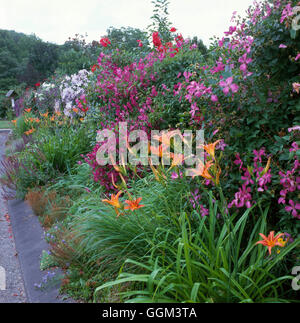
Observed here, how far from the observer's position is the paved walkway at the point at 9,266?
9.39 ft

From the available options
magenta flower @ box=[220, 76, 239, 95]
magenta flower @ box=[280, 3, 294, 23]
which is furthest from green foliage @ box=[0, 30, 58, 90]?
magenta flower @ box=[280, 3, 294, 23]

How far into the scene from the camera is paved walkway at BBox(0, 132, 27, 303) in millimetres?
2861

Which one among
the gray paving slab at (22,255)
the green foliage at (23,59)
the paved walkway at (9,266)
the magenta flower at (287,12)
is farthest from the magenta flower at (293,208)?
the green foliage at (23,59)

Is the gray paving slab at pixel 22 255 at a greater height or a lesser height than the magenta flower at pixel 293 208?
lesser

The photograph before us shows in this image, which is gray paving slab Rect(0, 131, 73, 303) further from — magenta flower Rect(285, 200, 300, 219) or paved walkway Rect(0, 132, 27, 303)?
magenta flower Rect(285, 200, 300, 219)

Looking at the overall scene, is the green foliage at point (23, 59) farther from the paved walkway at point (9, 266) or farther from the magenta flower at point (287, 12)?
the magenta flower at point (287, 12)

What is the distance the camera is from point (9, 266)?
11.0 feet

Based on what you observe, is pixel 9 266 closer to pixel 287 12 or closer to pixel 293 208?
pixel 293 208

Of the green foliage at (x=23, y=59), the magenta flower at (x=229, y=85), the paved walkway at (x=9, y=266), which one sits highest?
the green foliage at (x=23, y=59)

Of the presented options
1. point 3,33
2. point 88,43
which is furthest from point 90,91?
point 3,33

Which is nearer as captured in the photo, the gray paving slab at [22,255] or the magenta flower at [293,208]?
the magenta flower at [293,208]

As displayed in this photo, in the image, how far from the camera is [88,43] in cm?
1274

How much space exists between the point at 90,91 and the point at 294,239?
153 inches
